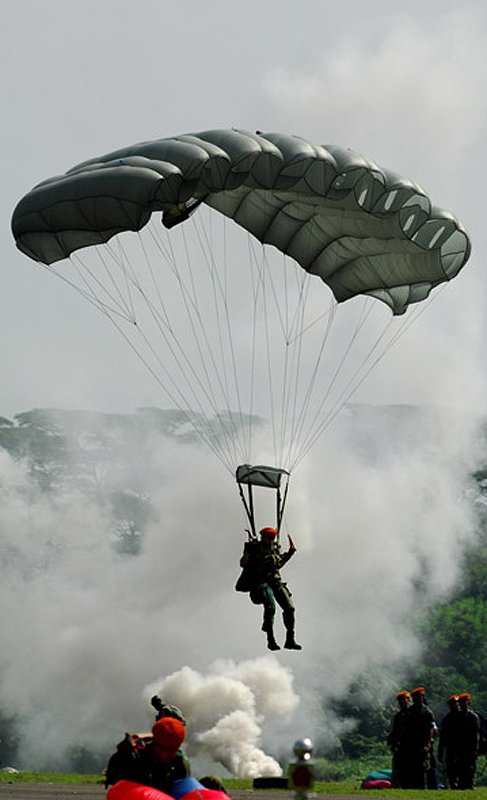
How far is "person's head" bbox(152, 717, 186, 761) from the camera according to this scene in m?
11.4

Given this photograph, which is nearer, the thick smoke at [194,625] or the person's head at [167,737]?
the person's head at [167,737]

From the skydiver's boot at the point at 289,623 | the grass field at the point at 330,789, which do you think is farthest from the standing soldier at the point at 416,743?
the skydiver's boot at the point at 289,623

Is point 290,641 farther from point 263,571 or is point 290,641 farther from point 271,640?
point 263,571

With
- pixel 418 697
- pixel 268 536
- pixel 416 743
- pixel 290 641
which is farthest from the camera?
pixel 290 641

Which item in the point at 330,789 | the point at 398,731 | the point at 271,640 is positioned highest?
the point at 271,640

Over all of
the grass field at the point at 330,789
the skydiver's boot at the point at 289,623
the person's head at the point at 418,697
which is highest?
the skydiver's boot at the point at 289,623

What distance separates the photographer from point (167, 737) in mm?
11453

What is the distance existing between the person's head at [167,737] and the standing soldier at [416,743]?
32.3 feet

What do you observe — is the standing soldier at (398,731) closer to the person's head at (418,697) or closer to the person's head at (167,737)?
the person's head at (418,697)

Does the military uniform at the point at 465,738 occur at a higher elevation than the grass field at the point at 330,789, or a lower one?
higher

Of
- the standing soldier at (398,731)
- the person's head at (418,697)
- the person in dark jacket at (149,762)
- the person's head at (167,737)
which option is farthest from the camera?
the standing soldier at (398,731)

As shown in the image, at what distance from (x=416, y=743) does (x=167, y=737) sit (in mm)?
10591

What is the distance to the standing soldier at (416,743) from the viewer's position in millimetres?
21141

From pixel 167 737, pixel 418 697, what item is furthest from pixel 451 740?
pixel 167 737
